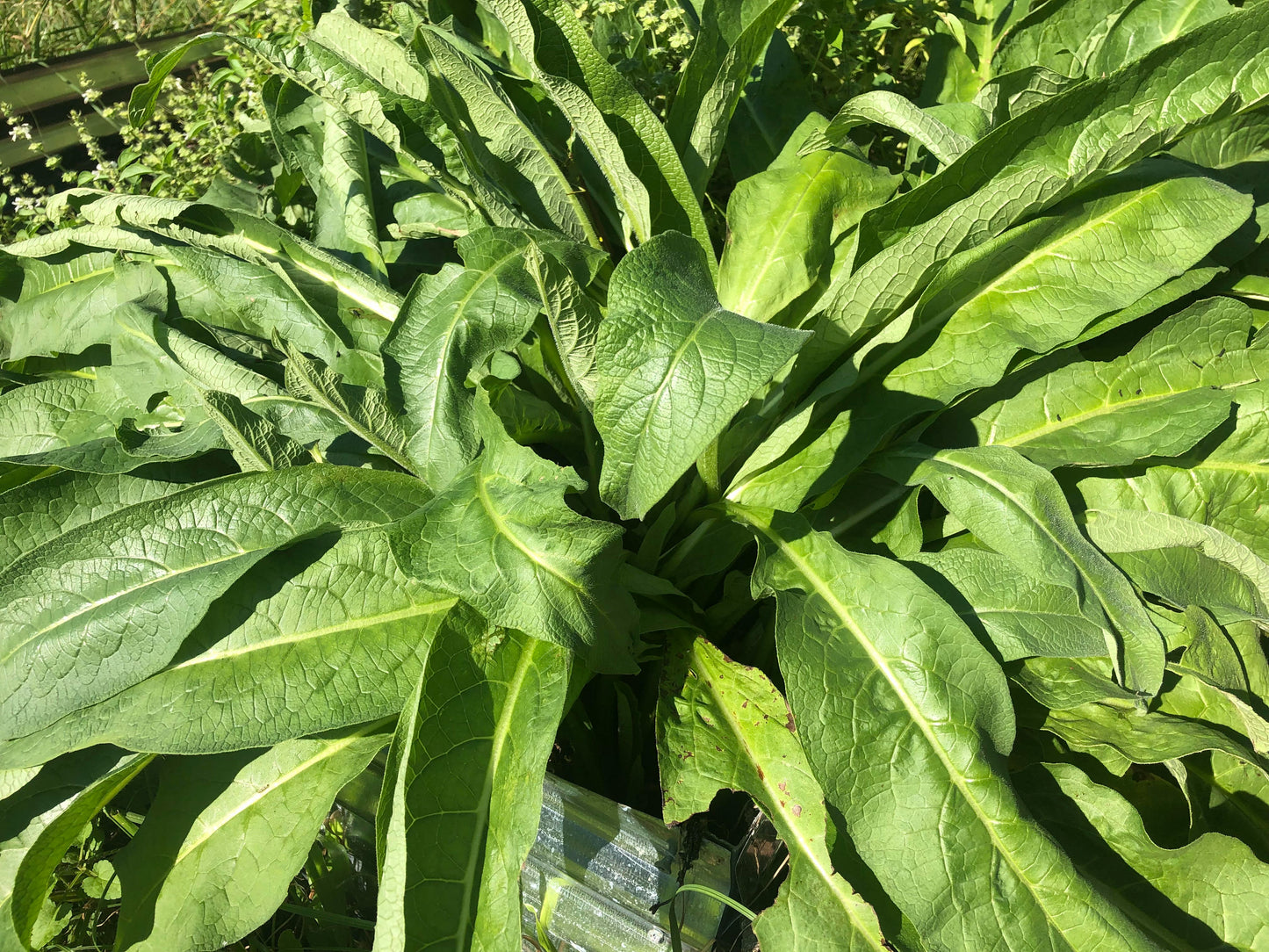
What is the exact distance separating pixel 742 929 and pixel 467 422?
0.95 meters

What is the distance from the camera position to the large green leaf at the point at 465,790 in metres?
1.17

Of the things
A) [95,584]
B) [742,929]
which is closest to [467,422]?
[95,584]

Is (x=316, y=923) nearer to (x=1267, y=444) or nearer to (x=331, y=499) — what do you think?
(x=331, y=499)

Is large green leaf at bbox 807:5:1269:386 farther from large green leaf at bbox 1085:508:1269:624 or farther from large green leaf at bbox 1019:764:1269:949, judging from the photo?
large green leaf at bbox 1019:764:1269:949

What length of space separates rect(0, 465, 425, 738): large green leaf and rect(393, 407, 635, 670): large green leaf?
234 millimetres

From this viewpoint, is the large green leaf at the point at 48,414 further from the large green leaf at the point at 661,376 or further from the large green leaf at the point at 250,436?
the large green leaf at the point at 661,376

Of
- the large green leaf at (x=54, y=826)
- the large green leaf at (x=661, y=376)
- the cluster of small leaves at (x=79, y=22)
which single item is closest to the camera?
the large green leaf at (x=661, y=376)

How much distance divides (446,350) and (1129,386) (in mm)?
1114

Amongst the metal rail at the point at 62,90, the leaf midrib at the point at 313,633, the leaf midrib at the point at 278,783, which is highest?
the metal rail at the point at 62,90

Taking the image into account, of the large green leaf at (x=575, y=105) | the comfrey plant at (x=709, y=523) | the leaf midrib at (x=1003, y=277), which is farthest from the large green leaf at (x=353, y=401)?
the leaf midrib at (x=1003, y=277)

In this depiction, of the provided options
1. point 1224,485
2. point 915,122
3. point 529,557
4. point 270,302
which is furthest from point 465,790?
point 1224,485

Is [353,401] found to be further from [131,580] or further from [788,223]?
[788,223]

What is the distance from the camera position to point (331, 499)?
1456 mm

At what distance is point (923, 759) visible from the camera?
4.06 ft
